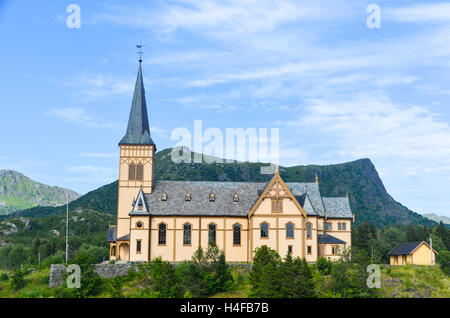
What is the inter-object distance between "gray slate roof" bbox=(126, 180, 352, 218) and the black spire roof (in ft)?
23.1

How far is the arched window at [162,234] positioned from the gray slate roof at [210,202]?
1.69 m

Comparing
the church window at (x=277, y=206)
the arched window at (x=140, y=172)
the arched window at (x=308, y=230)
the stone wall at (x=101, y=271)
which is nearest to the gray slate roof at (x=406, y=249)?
the arched window at (x=308, y=230)

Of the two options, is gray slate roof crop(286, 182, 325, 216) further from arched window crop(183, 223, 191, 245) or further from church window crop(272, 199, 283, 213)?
arched window crop(183, 223, 191, 245)

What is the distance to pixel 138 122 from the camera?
79438mm

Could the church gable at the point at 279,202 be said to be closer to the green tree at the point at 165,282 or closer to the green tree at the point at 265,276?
the green tree at the point at 265,276

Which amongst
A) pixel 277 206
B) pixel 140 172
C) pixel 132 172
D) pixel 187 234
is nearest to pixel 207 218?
pixel 187 234

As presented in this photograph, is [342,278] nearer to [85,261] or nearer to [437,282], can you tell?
[437,282]

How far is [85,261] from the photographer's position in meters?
64.1

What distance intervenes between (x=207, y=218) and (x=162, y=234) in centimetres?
662

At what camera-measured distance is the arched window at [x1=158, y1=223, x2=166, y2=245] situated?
72.4 m

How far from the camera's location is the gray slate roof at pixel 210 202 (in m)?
73.7

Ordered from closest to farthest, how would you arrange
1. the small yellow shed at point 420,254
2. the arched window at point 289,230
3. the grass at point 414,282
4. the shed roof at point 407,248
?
1. the grass at point 414,282
2. the arched window at point 289,230
3. the small yellow shed at point 420,254
4. the shed roof at point 407,248

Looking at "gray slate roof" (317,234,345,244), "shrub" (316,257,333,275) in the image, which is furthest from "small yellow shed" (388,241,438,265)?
"shrub" (316,257,333,275)

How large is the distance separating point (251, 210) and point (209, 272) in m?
12.1
